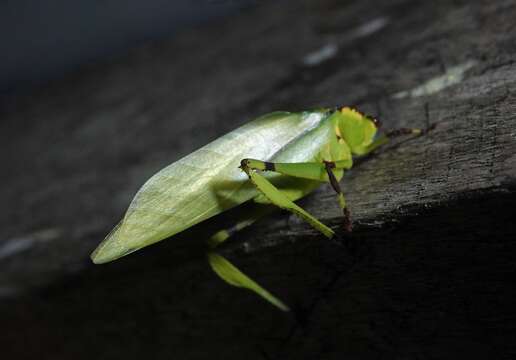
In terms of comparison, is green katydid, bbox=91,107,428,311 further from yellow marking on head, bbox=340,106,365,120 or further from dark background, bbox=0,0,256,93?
dark background, bbox=0,0,256,93

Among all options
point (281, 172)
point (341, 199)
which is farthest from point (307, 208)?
point (341, 199)

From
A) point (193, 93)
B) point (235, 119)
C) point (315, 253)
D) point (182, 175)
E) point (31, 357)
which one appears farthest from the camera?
point (193, 93)

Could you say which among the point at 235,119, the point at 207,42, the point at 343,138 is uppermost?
the point at 207,42

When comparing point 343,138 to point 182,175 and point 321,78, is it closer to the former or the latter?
point 182,175

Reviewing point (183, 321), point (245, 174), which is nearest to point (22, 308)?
point (183, 321)

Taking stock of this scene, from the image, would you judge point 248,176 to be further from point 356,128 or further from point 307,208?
point 356,128

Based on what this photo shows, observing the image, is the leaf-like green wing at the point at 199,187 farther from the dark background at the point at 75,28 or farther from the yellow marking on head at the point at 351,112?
the dark background at the point at 75,28

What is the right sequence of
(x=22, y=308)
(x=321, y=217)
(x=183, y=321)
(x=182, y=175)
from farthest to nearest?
(x=22, y=308)
(x=183, y=321)
(x=182, y=175)
(x=321, y=217)
